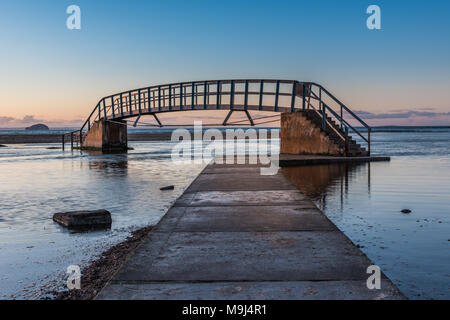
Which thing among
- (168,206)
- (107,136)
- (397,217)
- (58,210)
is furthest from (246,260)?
(107,136)

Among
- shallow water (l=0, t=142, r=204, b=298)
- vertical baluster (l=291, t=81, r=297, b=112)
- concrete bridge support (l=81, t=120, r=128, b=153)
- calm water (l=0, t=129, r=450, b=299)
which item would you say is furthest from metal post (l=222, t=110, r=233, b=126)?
concrete bridge support (l=81, t=120, r=128, b=153)

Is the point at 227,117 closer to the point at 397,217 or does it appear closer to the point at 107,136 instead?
the point at 107,136

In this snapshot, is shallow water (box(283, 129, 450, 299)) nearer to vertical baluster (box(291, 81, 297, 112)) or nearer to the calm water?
the calm water

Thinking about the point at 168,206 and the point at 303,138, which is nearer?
the point at 168,206

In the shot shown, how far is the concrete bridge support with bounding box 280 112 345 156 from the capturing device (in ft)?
64.0

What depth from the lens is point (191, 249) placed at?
13.9 feet

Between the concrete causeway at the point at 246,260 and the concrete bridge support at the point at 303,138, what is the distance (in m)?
13.4

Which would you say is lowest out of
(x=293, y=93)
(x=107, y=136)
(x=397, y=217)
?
(x=397, y=217)

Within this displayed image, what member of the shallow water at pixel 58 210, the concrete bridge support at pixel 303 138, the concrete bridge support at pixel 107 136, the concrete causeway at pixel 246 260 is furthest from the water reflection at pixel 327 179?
the concrete bridge support at pixel 107 136

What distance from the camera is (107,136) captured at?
1268 inches

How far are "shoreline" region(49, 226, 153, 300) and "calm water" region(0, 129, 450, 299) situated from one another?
8.5 inches

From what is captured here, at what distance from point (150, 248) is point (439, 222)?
16.2 feet

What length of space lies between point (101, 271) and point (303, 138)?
1714 centimetres
